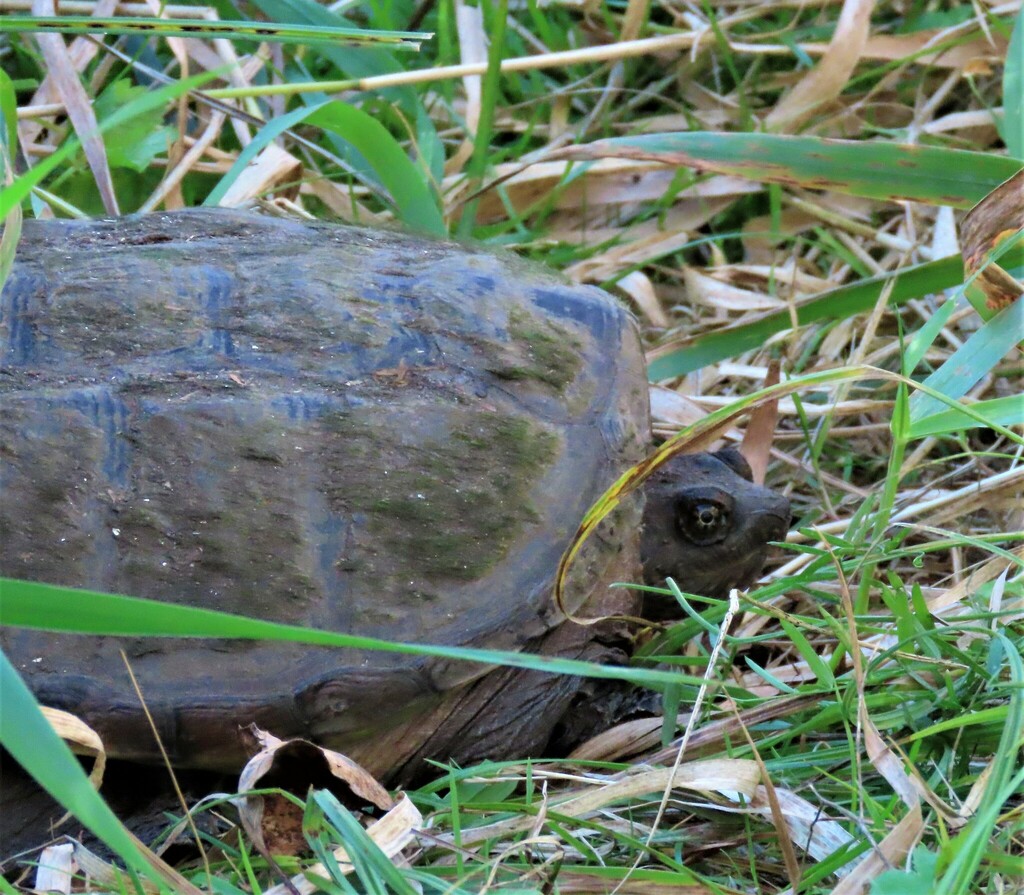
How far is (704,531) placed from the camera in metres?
2.14

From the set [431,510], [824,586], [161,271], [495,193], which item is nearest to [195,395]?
[161,271]

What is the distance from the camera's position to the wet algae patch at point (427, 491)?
5.66 feet

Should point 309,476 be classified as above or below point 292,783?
above

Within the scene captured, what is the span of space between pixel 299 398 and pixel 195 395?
6.0 inches

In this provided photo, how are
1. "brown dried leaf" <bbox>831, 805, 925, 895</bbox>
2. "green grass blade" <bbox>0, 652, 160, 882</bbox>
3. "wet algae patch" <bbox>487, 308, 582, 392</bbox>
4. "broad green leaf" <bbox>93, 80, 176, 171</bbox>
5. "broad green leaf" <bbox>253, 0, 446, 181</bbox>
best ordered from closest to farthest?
"green grass blade" <bbox>0, 652, 160, 882</bbox>
"brown dried leaf" <bbox>831, 805, 925, 895</bbox>
"wet algae patch" <bbox>487, 308, 582, 392</bbox>
"broad green leaf" <bbox>93, 80, 176, 171</bbox>
"broad green leaf" <bbox>253, 0, 446, 181</bbox>

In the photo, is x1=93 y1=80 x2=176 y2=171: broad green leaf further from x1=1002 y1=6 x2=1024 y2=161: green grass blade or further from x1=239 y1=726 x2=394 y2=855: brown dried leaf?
x1=1002 y1=6 x2=1024 y2=161: green grass blade

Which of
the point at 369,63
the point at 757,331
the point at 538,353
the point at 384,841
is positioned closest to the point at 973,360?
the point at 538,353

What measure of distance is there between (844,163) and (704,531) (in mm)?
742

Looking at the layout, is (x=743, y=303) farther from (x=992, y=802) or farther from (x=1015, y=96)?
(x=992, y=802)

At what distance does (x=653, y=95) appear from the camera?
371cm

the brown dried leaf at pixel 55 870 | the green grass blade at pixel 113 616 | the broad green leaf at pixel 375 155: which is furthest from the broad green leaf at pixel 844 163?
the brown dried leaf at pixel 55 870

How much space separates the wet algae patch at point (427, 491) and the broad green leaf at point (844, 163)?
765 mm

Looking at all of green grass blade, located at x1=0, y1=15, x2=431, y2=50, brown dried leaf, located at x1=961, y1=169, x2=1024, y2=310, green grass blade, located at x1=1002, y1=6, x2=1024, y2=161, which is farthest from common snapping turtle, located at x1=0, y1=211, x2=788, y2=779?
green grass blade, located at x1=1002, y1=6, x2=1024, y2=161

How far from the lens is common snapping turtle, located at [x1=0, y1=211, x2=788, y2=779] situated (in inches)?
65.2
